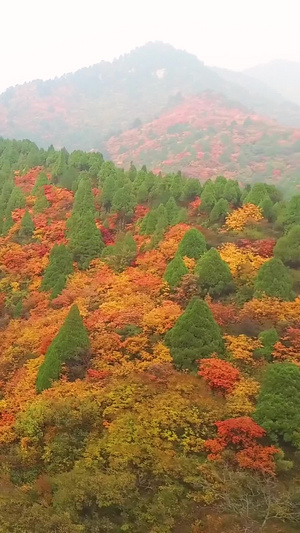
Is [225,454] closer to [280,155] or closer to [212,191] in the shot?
[212,191]

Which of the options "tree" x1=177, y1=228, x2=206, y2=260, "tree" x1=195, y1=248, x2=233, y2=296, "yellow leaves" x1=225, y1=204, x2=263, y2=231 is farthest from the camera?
"yellow leaves" x1=225, y1=204, x2=263, y2=231

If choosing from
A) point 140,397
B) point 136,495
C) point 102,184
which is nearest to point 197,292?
point 140,397

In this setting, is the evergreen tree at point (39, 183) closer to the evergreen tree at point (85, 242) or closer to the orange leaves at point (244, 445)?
the evergreen tree at point (85, 242)

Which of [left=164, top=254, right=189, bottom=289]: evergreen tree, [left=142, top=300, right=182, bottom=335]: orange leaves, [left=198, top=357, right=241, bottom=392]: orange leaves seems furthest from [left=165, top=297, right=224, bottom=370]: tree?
[left=164, top=254, right=189, bottom=289]: evergreen tree

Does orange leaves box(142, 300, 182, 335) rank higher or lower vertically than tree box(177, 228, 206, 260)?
lower

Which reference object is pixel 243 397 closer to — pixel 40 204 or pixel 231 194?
pixel 231 194

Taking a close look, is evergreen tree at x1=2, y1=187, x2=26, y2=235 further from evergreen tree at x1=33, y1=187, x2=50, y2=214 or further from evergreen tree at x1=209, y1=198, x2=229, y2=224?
evergreen tree at x1=209, y1=198, x2=229, y2=224

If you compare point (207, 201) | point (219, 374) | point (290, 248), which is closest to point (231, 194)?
point (207, 201)
